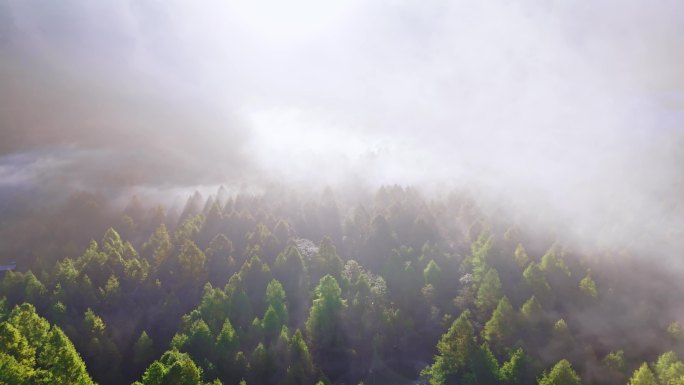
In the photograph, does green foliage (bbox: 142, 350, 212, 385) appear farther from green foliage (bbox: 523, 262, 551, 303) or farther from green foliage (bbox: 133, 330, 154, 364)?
green foliage (bbox: 523, 262, 551, 303)

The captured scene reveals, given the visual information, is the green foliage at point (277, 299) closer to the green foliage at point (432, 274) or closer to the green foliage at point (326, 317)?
the green foliage at point (326, 317)

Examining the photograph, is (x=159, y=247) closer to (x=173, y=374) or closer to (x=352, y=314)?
(x=352, y=314)

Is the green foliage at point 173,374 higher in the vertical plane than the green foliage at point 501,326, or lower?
lower

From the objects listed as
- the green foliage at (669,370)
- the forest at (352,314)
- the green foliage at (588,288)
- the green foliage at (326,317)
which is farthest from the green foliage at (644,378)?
the green foliage at (326,317)

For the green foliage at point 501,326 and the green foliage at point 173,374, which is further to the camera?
the green foliage at point 501,326

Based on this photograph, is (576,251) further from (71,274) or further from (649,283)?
(71,274)

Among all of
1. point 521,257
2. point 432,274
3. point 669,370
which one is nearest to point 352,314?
point 432,274

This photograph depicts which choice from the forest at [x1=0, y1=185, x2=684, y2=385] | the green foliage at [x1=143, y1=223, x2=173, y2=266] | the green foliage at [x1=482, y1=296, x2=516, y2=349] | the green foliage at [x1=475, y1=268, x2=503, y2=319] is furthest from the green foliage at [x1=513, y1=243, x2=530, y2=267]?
the green foliage at [x1=143, y1=223, x2=173, y2=266]

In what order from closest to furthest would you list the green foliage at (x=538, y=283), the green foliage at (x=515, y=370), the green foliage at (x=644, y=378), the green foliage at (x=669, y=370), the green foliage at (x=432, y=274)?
the green foliage at (x=644, y=378)
the green foliage at (x=669, y=370)
the green foliage at (x=515, y=370)
the green foliage at (x=538, y=283)
the green foliage at (x=432, y=274)

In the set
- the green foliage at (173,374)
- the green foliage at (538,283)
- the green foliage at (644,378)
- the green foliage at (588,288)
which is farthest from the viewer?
the green foliage at (538,283)

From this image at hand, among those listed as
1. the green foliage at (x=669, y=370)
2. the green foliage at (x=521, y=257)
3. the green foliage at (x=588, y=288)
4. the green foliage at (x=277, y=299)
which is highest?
the green foliage at (x=521, y=257)
